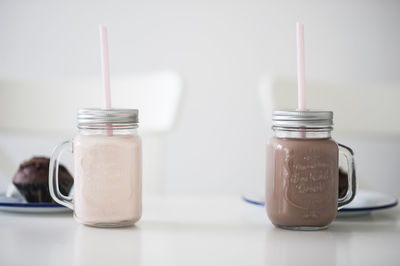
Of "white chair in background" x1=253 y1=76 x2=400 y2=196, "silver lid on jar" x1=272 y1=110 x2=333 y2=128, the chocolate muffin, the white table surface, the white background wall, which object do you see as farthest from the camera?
the white background wall

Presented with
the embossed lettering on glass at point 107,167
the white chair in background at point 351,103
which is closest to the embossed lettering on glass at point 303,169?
the embossed lettering on glass at point 107,167

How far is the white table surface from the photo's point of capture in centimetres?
60

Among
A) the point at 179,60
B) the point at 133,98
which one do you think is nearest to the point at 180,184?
the point at 179,60

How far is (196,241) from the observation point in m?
0.69

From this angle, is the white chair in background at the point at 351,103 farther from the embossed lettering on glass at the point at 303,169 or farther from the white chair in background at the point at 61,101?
the embossed lettering on glass at the point at 303,169

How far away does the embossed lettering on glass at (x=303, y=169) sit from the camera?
2.32ft

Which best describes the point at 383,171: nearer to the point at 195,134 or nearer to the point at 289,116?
the point at 195,134

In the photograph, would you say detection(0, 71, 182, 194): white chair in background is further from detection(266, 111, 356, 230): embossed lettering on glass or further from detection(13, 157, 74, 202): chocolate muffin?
detection(266, 111, 356, 230): embossed lettering on glass

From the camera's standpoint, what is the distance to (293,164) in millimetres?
709

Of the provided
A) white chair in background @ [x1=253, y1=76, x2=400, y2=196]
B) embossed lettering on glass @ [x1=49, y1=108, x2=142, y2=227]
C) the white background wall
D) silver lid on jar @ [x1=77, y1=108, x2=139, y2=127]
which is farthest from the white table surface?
the white background wall

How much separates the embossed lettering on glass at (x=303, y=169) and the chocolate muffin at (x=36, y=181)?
361 mm

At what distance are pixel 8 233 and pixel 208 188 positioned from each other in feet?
5.77

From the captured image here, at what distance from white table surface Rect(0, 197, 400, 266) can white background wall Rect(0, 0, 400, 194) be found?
1522 millimetres

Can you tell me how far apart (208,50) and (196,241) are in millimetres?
1784
